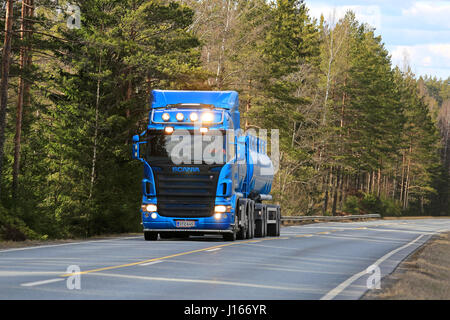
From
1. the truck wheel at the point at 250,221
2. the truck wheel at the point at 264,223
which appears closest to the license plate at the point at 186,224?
the truck wheel at the point at 250,221

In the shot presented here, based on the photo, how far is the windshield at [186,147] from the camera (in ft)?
76.4

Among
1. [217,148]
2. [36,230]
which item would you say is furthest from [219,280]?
[36,230]

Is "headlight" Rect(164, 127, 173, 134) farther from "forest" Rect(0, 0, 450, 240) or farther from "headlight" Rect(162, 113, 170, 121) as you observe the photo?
"forest" Rect(0, 0, 450, 240)

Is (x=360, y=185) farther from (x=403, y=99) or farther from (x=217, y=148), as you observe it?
(x=217, y=148)

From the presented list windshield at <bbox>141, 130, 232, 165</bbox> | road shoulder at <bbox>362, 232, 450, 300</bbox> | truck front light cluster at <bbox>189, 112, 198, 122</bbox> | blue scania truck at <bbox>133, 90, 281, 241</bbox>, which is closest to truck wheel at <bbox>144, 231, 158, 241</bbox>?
blue scania truck at <bbox>133, 90, 281, 241</bbox>

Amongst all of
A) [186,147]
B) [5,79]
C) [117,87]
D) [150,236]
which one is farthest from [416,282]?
[117,87]

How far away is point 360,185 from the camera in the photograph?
122m

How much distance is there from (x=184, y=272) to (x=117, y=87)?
21669mm

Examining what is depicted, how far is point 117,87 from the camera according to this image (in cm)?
3519

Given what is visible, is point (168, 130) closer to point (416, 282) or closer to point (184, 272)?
point (184, 272)

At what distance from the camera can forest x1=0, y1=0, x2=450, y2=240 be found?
28.1m

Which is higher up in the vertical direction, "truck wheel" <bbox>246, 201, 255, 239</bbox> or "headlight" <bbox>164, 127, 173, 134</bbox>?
"headlight" <bbox>164, 127, 173, 134</bbox>

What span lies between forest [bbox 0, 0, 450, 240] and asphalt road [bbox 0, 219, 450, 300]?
6.18 metres

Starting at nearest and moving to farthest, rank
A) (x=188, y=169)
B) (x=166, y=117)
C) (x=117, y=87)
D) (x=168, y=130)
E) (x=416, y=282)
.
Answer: (x=416, y=282)
(x=188, y=169)
(x=168, y=130)
(x=166, y=117)
(x=117, y=87)
